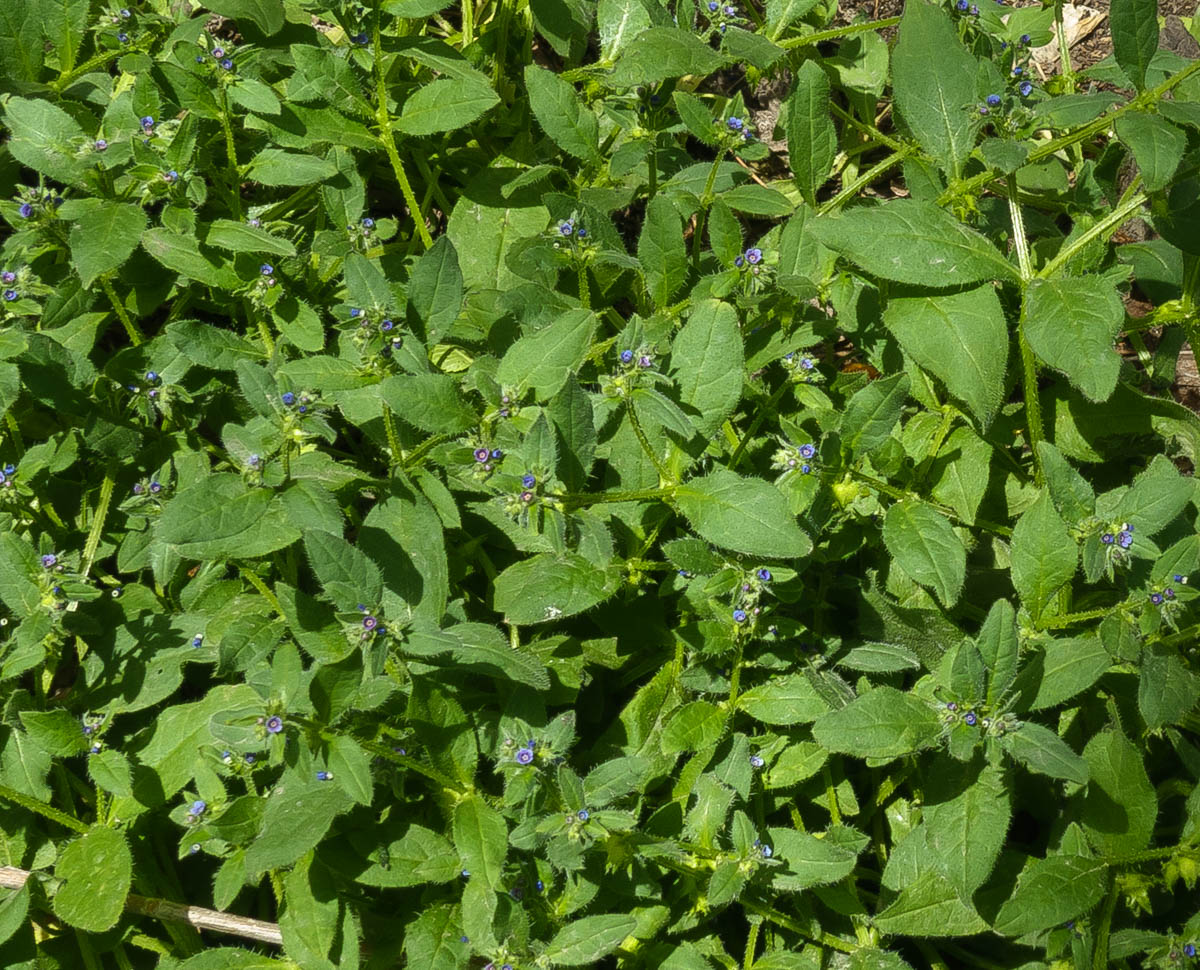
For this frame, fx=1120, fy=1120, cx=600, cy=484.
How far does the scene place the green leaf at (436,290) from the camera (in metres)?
4.52

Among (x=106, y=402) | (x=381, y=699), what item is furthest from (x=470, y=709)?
(x=106, y=402)

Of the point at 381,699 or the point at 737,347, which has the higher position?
the point at 737,347

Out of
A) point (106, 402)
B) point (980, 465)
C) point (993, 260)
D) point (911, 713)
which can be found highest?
point (993, 260)

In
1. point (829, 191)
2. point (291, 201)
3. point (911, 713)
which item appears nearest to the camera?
point (911, 713)

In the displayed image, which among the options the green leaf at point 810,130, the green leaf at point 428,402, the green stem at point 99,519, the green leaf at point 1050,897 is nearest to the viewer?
the green leaf at point 428,402

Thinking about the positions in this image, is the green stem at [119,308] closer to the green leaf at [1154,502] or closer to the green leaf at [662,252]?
the green leaf at [662,252]

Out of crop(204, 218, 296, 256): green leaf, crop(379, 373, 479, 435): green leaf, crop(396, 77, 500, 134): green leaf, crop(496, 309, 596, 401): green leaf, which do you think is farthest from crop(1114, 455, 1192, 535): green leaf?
crop(204, 218, 296, 256): green leaf

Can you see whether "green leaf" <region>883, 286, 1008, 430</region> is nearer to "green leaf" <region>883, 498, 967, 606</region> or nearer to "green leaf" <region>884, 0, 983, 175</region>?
"green leaf" <region>883, 498, 967, 606</region>

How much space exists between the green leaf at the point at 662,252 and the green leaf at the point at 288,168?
1.47 metres

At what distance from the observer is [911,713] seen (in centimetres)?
423

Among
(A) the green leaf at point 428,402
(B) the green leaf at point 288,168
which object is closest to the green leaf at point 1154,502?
(A) the green leaf at point 428,402

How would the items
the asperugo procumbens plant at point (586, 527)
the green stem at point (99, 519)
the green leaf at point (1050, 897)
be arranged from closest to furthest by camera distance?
the asperugo procumbens plant at point (586, 527)
the green leaf at point (1050, 897)
the green stem at point (99, 519)

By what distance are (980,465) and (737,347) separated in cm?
136

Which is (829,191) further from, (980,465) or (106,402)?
(106,402)
